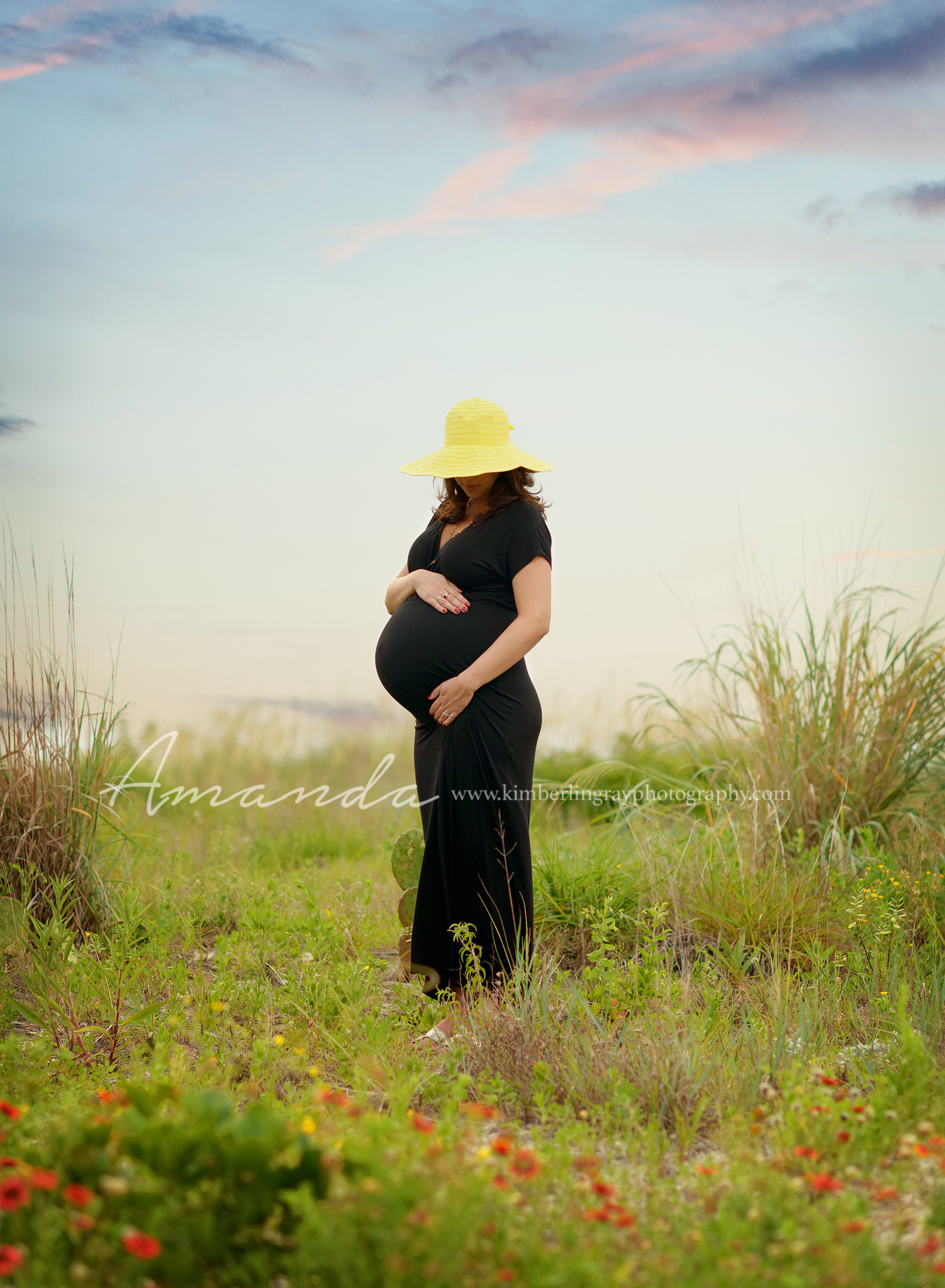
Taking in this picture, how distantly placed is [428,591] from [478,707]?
0.52 m

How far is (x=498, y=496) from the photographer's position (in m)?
3.85

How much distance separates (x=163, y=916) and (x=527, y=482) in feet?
8.76

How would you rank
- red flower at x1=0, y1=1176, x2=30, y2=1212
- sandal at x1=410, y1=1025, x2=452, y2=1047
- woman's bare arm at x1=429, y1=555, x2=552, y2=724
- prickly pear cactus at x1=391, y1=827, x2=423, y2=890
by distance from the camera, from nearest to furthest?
1. red flower at x1=0, y1=1176, x2=30, y2=1212
2. sandal at x1=410, y1=1025, x2=452, y2=1047
3. woman's bare arm at x1=429, y1=555, x2=552, y2=724
4. prickly pear cactus at x1=391, y1=827, x2=423, y2=890

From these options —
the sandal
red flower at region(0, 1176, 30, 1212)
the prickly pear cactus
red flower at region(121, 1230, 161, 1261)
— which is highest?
red flower at region(0, 1176, 30, 1212)

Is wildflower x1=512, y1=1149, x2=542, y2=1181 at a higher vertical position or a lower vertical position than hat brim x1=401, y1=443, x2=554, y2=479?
lower

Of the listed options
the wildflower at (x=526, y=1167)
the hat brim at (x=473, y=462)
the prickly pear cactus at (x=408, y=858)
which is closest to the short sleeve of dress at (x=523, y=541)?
the hat brim at (x=473, y=462)

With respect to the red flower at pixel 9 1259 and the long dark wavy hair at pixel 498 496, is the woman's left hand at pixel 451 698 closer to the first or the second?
the long dark wavy hair at pixel 498 496

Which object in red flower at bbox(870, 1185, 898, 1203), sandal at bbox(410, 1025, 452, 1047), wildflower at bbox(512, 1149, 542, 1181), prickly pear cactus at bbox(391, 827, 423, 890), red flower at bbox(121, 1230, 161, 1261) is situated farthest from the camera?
prickly pear cactus at bbox(391, 827, 423, 890)

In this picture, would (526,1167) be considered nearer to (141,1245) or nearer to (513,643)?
(141,1245)

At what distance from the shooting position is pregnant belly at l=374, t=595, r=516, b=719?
12.1 feet

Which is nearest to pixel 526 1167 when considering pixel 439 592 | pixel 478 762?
pixel 478 762

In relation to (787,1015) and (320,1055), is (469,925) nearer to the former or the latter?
(320,1055)

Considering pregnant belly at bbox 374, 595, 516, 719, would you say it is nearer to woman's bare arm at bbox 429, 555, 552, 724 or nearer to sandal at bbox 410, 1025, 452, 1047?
woman's bare arm at bbox 429, 555, 552, 724

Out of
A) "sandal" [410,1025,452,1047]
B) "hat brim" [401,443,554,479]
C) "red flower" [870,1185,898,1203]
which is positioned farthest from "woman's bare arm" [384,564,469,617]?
"red flower" [870,1185,898,1203]
